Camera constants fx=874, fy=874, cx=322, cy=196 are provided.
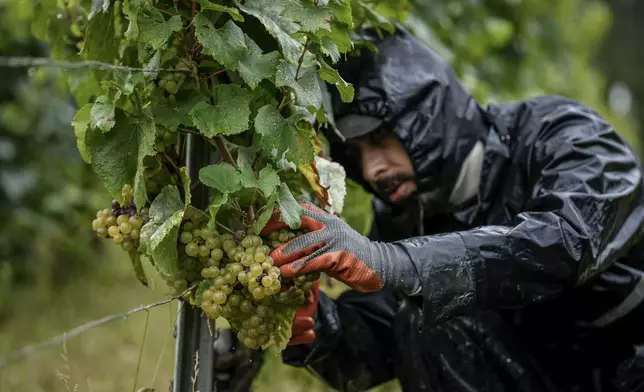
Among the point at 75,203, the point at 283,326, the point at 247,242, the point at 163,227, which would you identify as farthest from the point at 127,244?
the point at 75,203

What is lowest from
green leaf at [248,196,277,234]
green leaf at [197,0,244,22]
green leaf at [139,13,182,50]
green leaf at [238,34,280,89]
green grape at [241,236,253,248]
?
green grape at [241,236,253,248]

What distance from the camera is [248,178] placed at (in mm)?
1614

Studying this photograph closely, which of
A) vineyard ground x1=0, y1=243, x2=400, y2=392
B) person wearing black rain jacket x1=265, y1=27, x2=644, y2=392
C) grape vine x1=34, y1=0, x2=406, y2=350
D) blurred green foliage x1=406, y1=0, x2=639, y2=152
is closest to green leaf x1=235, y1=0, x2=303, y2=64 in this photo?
grape vine x1=34, y1=0, x2=406, y2=350

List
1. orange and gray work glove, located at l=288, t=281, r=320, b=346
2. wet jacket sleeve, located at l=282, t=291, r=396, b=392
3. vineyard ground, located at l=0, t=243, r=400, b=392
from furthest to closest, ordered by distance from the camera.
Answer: vineyard ground, located at l=0, t=243, r=400, b=392 < wet jacket sleeve, located at l=282, t=291, r=396, b=392 < orange and gray work glove, located at l=288, t=281, r=320, b=346

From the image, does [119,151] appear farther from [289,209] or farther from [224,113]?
[289,209]

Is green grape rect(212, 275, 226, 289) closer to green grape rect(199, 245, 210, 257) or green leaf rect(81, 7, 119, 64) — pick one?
green grape rect(199, 245, 210, 257)

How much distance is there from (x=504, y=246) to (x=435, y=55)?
69 cm

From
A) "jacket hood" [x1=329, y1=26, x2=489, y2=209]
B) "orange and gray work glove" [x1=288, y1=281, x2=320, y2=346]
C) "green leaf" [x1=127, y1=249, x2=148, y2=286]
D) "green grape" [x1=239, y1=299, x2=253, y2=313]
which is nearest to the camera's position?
"green grape" [x1=239, y1=299, x2=253, y2=313]

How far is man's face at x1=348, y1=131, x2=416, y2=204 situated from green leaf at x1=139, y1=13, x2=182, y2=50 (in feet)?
2.58

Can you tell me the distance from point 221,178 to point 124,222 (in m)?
0.22

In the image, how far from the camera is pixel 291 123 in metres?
1.64

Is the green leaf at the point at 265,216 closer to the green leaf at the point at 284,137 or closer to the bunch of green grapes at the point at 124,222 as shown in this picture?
the green leaf at the point at 284,137

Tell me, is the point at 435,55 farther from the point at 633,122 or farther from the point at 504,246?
the point at 633,122

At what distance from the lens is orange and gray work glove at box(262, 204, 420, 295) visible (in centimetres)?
165
